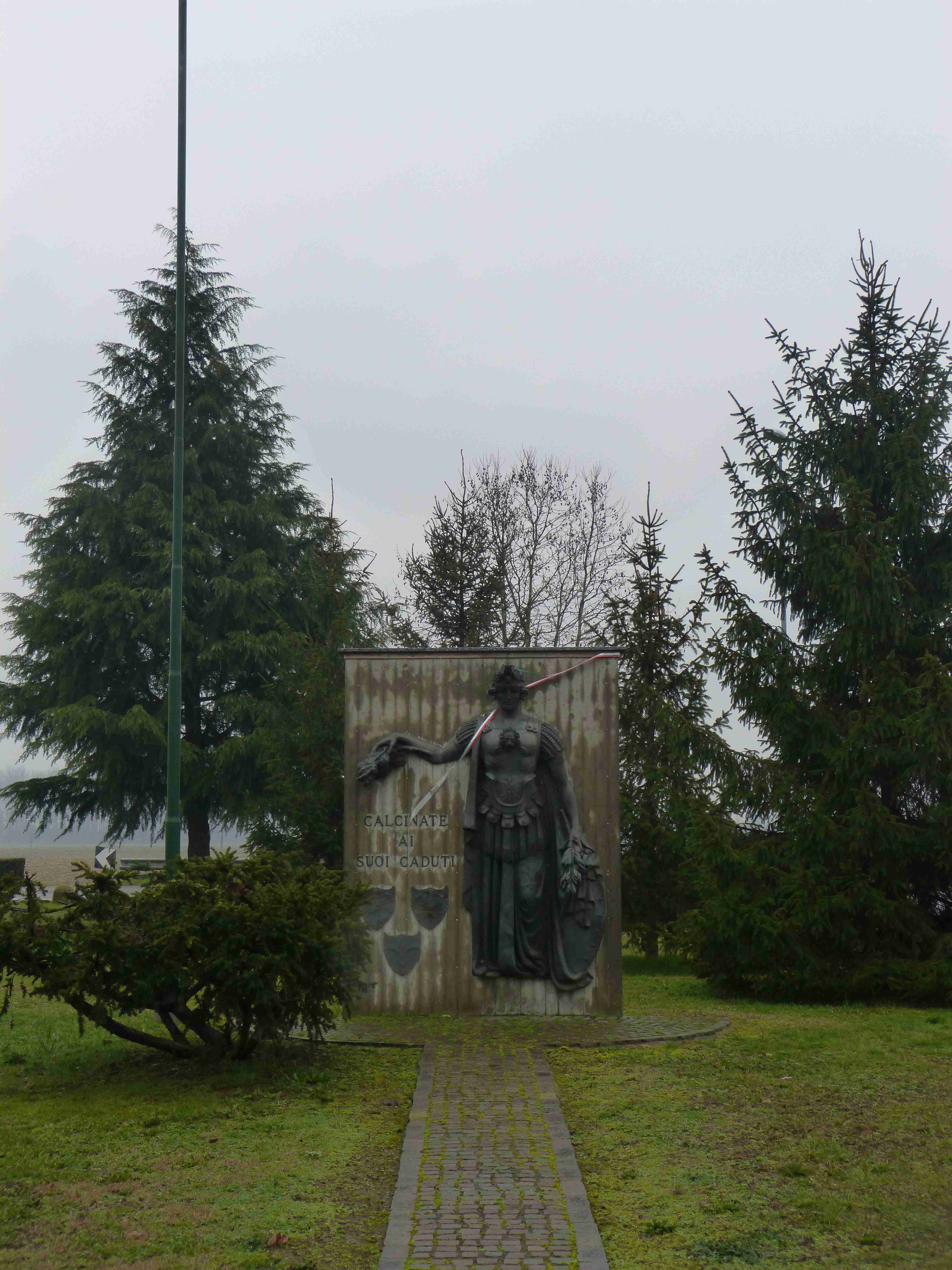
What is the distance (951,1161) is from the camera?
24.1 ft

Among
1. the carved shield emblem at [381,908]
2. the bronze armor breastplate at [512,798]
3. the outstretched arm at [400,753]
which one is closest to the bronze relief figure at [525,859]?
the bronze armor breastplate at [512,798]

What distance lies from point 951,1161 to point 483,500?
24619 mm

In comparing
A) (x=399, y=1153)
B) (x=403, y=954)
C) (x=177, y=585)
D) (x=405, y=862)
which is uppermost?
(x=177, y=585)

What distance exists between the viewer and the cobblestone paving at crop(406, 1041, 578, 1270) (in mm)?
5738

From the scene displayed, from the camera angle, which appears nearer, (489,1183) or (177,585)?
Answer: (489,1183)

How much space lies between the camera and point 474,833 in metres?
13.1

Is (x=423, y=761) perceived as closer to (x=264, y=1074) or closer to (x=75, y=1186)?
(x=264, y=1074)

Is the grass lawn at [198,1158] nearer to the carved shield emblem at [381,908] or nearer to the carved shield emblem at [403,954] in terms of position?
the carved shield emblem at [403,954]

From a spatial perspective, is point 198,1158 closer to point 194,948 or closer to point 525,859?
point 194,948

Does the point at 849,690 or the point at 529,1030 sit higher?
the point at 849,690

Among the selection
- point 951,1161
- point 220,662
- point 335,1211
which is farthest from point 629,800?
point 220,662

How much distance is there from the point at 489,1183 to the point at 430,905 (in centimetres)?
637

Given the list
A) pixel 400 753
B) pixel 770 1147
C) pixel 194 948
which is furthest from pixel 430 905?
pixel 770 1147

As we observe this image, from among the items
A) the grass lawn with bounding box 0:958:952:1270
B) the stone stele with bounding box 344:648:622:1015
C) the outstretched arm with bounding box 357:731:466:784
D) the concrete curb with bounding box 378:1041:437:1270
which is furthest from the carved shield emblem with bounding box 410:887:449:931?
the concrete curb with bounding box 378:1041:437:1270
